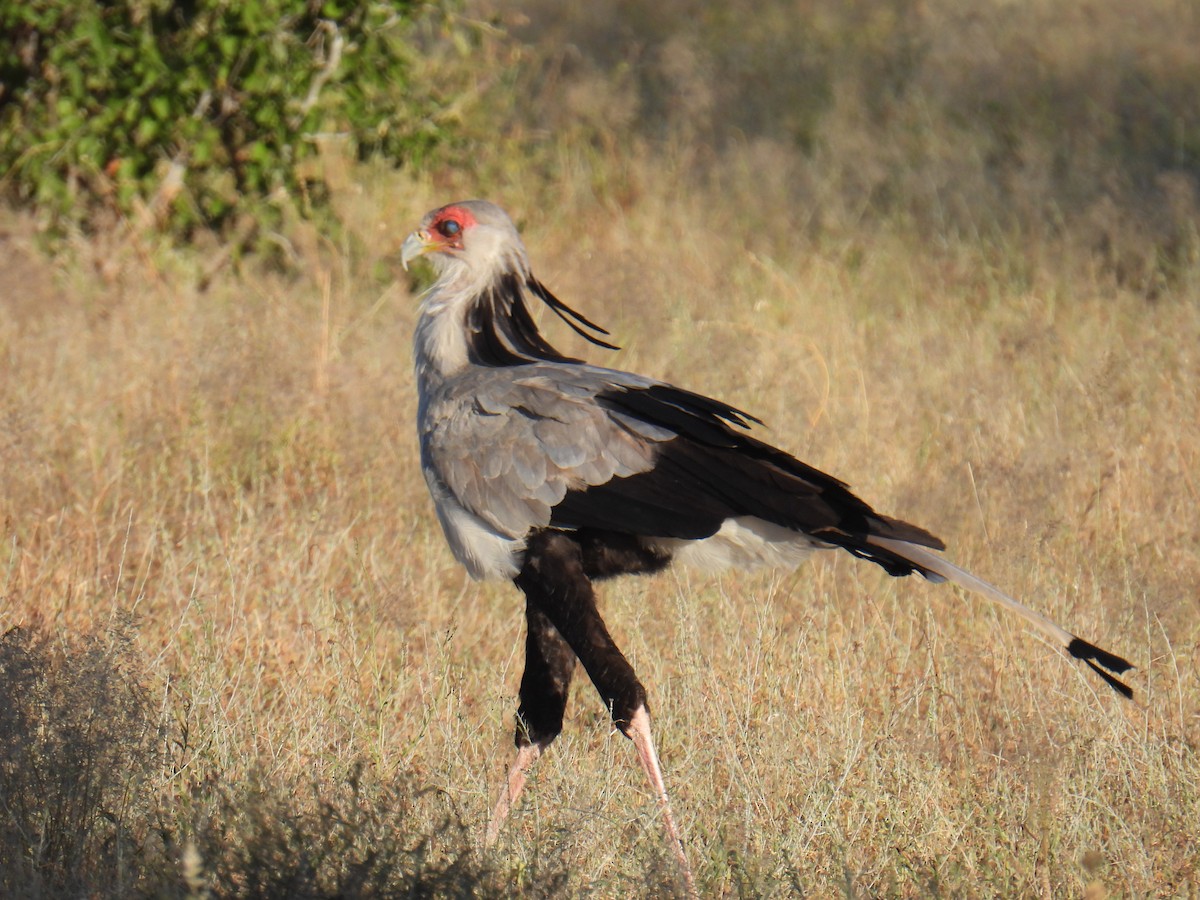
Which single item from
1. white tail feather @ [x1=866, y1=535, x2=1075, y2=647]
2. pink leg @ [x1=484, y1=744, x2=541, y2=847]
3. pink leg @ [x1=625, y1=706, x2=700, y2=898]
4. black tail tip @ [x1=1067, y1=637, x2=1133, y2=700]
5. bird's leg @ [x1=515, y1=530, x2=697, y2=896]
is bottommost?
pink leg @ [x1=484, y1=744, x2=541, y2=847]

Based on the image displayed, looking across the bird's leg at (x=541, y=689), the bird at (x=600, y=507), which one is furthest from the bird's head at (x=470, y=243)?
the bird's leg at (x=541, y=689)

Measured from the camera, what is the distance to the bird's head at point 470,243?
457cm

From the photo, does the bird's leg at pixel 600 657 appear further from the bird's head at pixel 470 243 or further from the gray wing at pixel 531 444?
the bird's head at pixel 470 243

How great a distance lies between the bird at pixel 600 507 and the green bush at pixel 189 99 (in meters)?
3.63

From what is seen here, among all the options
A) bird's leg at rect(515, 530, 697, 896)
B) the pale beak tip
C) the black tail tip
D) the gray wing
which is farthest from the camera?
the pale beak tip

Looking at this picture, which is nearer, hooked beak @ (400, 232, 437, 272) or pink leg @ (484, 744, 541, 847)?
pink leg @ (484, 744, 541, 847)

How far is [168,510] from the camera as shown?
217 inches

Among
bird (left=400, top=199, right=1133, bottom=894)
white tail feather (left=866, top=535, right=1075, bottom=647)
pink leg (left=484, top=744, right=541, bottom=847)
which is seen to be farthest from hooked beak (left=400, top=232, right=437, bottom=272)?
white tail feather (left=866, top=535, right=1075, bottom=647)

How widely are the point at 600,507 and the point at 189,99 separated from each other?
175 inches

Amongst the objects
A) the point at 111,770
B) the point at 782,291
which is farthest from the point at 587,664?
the point at 782,291

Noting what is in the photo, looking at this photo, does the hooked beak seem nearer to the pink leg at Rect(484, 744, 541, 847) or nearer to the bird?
the bird

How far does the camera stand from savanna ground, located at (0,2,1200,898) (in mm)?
3359

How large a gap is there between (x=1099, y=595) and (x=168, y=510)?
316 cm

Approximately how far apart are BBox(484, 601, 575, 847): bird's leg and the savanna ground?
0.14 m
